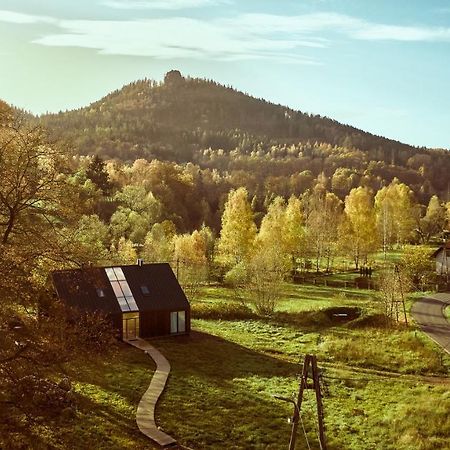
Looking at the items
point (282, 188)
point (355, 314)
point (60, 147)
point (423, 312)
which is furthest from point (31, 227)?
point (282, 188)

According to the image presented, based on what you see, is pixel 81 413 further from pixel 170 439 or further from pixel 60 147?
pixel 60 147

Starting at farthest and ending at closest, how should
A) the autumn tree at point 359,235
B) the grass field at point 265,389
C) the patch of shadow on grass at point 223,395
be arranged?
the autumn tree at point 359,235
the patch of shadow on grass at point 223,395
the grass field at point 265,389

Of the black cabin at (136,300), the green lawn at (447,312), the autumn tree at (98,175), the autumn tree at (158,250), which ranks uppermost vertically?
the autumn tree at (98,175)

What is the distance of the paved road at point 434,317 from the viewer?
1763 inches

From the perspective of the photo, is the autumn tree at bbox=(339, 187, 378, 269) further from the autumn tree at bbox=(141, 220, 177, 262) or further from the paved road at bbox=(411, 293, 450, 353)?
the autumn tree at bbox=(141, 220, 177, 262)

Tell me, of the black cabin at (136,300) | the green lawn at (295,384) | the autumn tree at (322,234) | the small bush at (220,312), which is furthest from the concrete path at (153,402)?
the autumn tree at (322,234)

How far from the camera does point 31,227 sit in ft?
63.4

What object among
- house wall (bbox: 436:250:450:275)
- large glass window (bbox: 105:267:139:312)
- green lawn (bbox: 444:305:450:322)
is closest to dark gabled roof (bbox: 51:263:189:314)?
large glass window (bbox: 105:267:139:312)

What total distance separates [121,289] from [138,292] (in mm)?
1346

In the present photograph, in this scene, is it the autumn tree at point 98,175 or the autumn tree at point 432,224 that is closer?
the autumn tree at point 98,175

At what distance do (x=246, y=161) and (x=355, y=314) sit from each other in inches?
5855

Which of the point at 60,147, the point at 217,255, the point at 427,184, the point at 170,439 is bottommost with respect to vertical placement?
the point at 170,439

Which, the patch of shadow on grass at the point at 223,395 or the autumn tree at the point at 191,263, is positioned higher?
the autumn tree at the point at 191,263

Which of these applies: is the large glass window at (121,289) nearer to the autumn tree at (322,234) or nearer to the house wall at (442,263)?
the autumn tree at (322,234)
